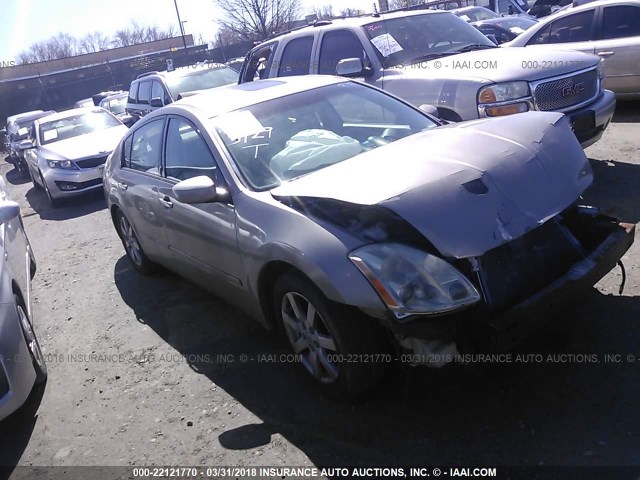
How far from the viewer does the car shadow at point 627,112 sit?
7914 mm

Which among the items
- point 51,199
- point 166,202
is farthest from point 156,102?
point 166,202

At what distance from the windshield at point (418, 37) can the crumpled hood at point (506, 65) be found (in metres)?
0.41

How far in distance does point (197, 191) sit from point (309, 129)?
38.0 inches

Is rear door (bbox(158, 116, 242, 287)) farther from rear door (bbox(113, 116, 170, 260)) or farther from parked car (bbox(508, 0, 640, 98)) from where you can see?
parked car (bbox(508, 0, 640, 98))

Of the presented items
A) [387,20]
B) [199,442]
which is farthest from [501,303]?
[387,20]

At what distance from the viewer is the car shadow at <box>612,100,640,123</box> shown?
26.0ft

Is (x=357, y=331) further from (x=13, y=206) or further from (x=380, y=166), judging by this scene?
(x=13, y=206)

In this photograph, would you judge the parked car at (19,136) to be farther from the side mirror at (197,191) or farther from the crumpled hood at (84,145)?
the side mirror at (197,191)

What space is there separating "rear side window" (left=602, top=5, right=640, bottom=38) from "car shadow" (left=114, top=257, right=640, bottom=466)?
5709 millimetres


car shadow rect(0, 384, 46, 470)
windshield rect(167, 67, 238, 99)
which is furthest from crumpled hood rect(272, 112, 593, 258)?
windshield rect(167, 67, 238, 99)

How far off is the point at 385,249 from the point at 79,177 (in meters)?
8.82

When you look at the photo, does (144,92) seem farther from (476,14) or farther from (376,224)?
(376,224)

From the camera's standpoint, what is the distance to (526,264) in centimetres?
301

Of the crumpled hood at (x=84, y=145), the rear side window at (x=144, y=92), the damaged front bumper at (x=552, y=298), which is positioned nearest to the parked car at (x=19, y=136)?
the rear side window at (x=144, y=92)
